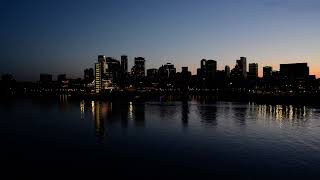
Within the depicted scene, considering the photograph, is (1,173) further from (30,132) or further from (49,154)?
(30,132)

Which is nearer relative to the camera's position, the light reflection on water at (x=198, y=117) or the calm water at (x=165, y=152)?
the calm water at (x=165, y=152)

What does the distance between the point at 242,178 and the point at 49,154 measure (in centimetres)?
1764

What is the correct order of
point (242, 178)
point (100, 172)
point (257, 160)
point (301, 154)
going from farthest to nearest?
point (301, 154) → point (257, 160) → point (100, 172) → point (242, 178)

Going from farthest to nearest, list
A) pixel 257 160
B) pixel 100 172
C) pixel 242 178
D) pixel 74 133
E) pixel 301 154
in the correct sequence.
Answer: pixel 74 133 → pixel 301 154 → pixel 257 160 → pixel 100 172 → pixel 242 178

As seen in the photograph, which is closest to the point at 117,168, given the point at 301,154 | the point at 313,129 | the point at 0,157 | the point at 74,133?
the point at 0,157

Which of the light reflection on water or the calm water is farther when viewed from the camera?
the light reflection on water

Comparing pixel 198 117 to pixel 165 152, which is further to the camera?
pixel 198 117

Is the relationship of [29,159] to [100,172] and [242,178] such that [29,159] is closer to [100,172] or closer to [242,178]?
[100,172]

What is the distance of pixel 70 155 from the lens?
108 ft

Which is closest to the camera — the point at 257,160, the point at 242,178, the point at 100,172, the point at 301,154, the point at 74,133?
the point at 242,178

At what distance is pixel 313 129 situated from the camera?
5206 centimetres

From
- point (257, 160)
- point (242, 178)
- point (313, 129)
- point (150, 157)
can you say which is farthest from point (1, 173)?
A: point (313, 129)

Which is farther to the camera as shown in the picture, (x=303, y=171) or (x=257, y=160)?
(x=257, y=160)

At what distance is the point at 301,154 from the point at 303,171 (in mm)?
6622
